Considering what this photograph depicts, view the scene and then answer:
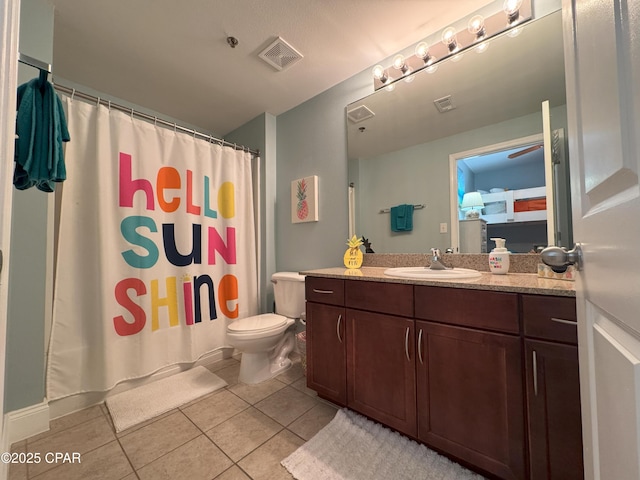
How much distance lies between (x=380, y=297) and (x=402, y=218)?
692 millimetres

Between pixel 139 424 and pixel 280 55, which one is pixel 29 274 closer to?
pixel 139 424

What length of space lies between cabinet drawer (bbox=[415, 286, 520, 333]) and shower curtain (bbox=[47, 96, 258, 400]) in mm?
1643

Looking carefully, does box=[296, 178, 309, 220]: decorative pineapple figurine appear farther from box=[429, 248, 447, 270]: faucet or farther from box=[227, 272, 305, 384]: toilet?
box=[429, 248, 447, 270]: faucet

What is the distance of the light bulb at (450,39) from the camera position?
145 cm

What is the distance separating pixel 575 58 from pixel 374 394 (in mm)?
1372

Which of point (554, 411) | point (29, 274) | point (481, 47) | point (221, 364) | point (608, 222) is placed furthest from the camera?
point (221, 364)

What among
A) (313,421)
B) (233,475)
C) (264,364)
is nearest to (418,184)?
(313,421)

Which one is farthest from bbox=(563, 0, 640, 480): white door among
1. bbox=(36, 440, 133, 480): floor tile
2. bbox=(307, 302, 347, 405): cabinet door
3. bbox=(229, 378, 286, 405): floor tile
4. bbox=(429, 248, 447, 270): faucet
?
bbox=(36, 440, 133, 480): floor tile

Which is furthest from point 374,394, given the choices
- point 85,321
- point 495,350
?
point 85,321

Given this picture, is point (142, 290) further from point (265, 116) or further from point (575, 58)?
point (575, 58)

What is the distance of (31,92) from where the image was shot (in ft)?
3.23

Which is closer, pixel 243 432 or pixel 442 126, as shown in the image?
pixel 243 432

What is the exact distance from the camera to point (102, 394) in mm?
1556

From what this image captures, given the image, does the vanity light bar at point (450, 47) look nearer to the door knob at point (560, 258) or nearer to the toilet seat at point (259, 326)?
the door knob at point (560, 258)
